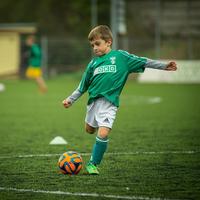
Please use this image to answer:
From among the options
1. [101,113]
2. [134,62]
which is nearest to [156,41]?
[134,62]

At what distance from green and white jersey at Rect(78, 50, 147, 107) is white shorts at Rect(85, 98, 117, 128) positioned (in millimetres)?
62

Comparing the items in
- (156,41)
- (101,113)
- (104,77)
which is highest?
(104,77)

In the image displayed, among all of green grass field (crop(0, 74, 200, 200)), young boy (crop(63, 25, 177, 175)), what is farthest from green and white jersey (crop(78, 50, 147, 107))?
green grass field (crop(0, 74, 200, 200))

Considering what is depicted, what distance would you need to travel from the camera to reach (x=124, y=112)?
15672 mm

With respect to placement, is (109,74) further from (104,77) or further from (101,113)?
(101,113)

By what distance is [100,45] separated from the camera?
7.30m

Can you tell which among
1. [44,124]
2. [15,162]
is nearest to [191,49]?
[44,124]

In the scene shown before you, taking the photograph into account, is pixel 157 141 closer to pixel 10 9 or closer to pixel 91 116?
pixel 91 116

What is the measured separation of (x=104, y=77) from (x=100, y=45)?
385mm

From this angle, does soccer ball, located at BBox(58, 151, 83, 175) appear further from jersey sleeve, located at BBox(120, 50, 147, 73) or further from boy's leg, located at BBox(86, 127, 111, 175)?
jersey sleeve, located at BBox(120, 50, 147, 73)

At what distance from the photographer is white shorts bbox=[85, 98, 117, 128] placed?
7215mm

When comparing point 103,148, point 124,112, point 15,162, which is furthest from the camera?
point 124,112

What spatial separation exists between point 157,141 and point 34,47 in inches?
606

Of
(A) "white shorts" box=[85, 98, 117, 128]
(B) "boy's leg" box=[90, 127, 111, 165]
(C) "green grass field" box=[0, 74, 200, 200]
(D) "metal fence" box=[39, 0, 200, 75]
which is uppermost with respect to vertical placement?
(A) "white shorts" box=[85, 98, 117, 128]
